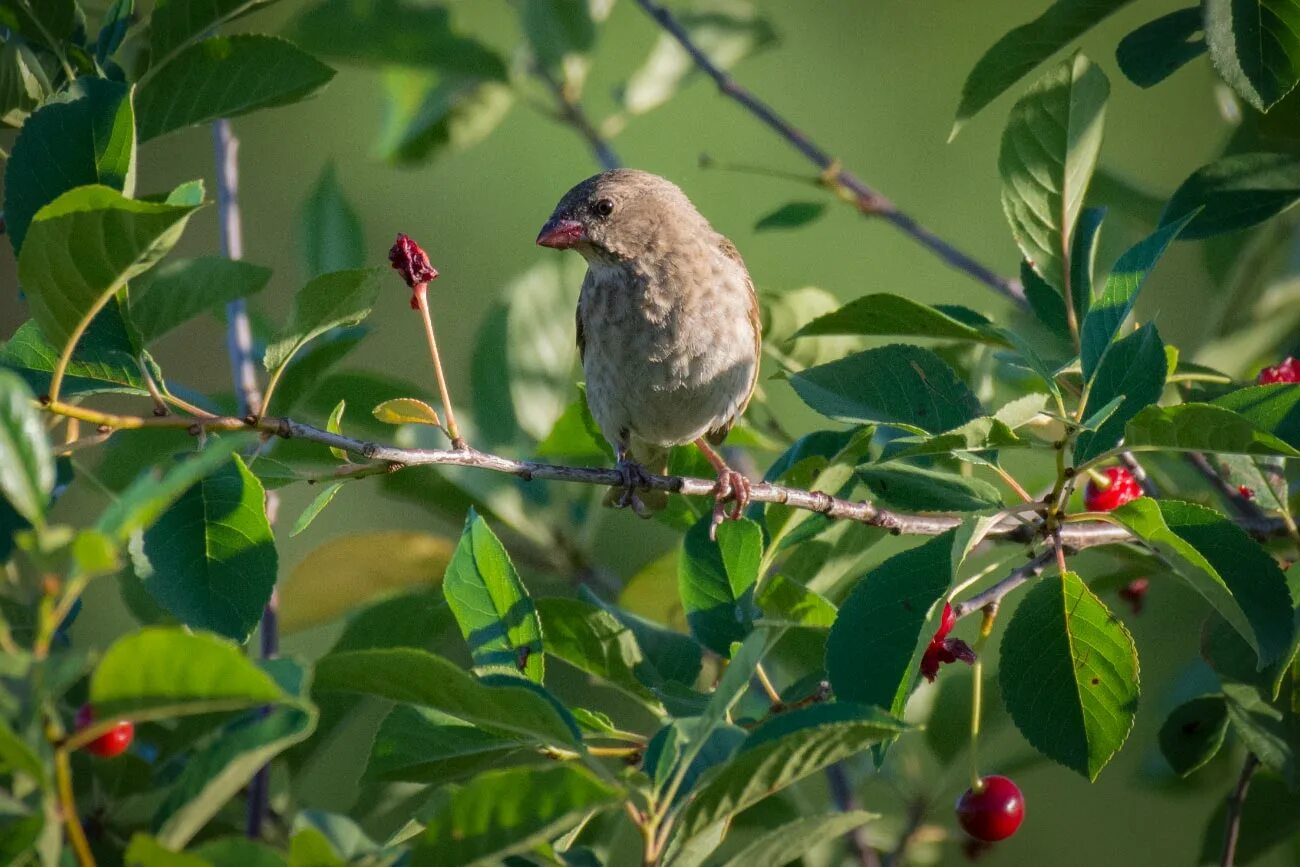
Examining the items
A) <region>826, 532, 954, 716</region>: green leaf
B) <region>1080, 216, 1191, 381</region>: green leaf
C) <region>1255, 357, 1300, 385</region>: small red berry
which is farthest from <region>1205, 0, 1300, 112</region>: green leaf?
<region>826, 532, 954, 716</region>: green leaf

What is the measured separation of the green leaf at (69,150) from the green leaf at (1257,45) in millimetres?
2194

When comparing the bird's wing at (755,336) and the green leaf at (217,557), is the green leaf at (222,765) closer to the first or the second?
the green leaf at (217,557)

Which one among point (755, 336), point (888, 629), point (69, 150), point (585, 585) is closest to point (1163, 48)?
point (888, 629)

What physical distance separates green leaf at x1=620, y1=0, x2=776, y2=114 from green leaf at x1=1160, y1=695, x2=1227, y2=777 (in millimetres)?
3304

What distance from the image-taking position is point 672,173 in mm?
7902

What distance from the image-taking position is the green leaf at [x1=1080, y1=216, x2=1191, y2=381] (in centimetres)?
249

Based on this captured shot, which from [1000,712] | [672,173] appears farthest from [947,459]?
[672,173]

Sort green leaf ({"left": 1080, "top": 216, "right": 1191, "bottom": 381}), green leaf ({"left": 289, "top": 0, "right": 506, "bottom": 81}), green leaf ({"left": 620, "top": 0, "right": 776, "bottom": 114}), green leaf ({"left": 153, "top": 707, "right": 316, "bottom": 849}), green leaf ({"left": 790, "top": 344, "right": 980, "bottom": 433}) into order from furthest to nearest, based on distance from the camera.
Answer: green leaf ({"left": 620, "top": 0, "right": 776, "bottom": 114}), green leaf ({"left": 289, "top": 0, "right": 506, "bottom": 81}), green leaf ({"left": 790, "top": 344, "right": 980, "bottom": 433}), green leaf ({"left": 1080, "top": 216, "right": 1191, "bottom": 381}), green leaf ({"left": 153, "top": 707, "right": 316, "bottom": 849})

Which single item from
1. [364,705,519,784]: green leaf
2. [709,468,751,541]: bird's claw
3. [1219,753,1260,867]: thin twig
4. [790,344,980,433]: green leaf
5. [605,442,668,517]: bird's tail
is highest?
[790,344,980,433]: green leaf

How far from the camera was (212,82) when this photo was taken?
2980 millimetres

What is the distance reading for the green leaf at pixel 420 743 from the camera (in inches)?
84.4

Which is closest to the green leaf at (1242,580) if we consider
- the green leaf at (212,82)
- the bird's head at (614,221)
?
the green leaf at (212,82)

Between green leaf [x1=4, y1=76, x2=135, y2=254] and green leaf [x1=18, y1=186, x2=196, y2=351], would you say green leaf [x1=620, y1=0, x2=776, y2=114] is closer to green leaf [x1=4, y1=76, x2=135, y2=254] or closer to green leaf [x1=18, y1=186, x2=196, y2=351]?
green leaf [x1=4, y1=76, x2=135, y2=254]

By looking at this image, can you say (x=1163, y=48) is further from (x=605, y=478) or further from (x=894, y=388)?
(x=605, y=478)
